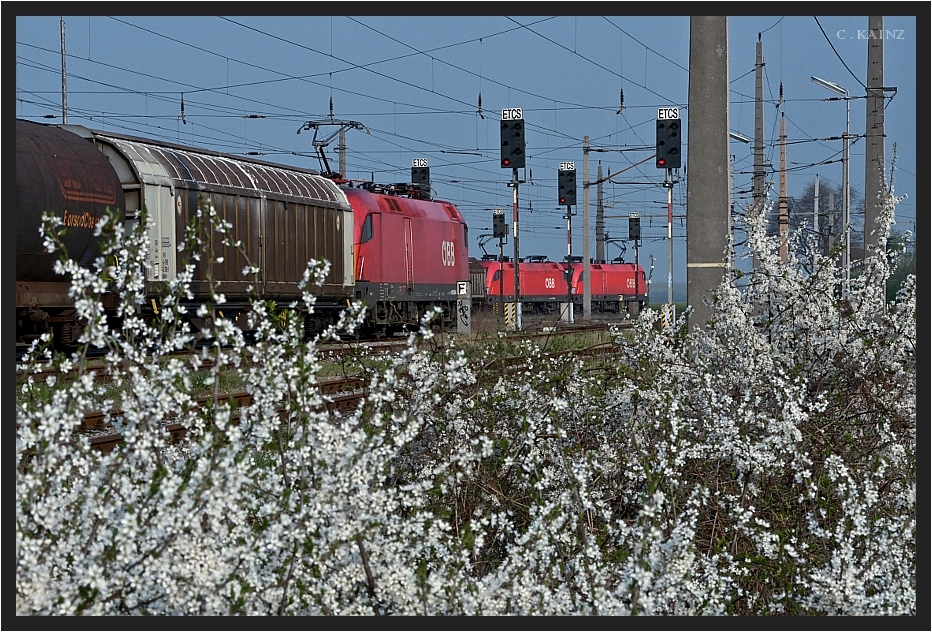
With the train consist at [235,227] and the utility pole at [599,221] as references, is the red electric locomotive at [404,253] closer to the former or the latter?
the train consist at [235,227]

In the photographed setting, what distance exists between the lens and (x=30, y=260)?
11.9 m

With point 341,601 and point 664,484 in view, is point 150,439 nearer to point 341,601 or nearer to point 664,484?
point 341,601

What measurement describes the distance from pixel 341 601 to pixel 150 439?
36.3 inches

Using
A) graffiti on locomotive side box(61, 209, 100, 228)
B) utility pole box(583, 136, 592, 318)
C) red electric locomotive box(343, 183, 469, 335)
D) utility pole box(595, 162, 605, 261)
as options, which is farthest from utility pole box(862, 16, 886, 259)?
utility pole box(595, 162, 605, 261)

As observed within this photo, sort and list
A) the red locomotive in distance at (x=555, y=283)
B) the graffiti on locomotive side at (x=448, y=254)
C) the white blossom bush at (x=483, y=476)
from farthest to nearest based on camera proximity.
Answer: the red locomotive in distance at (x=555, y=283)
the graffiti on locomotive side at (x=448, y=254)
the white blossom bush at (x=483, y=476)

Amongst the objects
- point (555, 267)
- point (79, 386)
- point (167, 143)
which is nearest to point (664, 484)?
point (79, 386)

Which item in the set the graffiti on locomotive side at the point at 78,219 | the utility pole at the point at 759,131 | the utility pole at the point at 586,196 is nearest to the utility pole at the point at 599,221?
the utility pole at the point at 586,196

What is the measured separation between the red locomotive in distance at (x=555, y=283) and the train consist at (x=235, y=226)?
27.6 metres

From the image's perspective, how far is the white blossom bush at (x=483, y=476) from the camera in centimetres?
339

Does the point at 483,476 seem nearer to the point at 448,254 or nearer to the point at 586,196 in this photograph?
the point at 448,254

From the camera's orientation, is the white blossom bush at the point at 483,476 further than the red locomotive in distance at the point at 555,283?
No

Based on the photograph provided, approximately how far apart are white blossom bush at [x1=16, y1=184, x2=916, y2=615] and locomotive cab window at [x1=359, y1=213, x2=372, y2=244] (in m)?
14.1

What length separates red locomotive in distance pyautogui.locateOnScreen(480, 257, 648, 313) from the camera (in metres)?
53.1

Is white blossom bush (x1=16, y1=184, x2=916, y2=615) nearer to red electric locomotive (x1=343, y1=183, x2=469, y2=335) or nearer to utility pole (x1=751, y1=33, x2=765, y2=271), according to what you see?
red electric locomotive (x1=343, y1=183, x2=469, y2=335)
